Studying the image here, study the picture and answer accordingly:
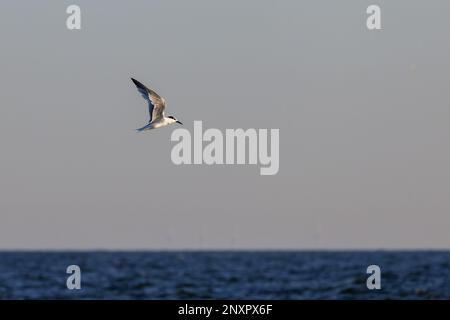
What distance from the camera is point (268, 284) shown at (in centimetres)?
7294

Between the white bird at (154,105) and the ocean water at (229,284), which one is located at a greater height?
the white bird at (154,105)

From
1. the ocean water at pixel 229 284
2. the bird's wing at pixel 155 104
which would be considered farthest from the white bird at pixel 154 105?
the ocean water at pixel 229 284

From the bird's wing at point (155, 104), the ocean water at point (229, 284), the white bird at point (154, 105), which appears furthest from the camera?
the ocean water at point (229, 284)

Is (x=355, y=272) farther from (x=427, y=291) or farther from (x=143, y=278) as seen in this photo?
(x=427, y=291)

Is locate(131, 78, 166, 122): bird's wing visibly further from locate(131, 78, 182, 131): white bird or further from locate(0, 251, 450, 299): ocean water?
locate(0, 251, 450, 299): ocean water

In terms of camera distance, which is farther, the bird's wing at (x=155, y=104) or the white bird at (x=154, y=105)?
the bird's wing at (x=155, y=104)

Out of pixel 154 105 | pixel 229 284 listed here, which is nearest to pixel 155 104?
pixel 154 105

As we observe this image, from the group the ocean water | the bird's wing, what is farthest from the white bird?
the ocean water

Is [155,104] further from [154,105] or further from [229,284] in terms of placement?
[229,284]

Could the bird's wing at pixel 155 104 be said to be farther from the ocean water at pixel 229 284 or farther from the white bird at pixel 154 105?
the ocean water at pixel 229 284

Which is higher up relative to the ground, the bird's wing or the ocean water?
the bird's wing
